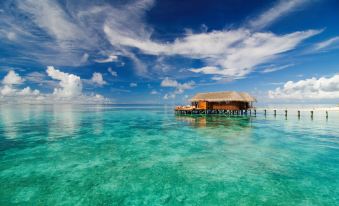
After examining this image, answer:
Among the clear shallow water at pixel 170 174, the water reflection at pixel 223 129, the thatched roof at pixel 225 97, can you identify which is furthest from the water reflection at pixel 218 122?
the clear shallow water at pixel 170 174

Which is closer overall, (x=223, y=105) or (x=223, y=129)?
(x=223, y=129)

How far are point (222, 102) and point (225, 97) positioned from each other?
5.82ft

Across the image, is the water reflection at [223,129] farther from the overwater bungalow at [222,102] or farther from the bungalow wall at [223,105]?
the bungalow wall at [223,105]

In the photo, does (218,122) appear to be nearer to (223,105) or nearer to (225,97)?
(225,97)

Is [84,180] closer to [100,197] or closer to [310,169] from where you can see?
[100,197]

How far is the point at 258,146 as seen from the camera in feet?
43.8

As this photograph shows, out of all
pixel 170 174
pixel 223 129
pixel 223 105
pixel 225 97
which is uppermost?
pixel 225 97

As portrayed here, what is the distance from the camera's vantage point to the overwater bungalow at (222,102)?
1423 inches

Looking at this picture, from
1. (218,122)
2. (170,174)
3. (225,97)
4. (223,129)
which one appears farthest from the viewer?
(225,97)

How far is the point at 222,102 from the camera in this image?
38.2 metres

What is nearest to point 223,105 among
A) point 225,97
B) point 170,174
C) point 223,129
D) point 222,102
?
point 222,102

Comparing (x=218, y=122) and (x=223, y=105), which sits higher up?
(x=223, y=105)

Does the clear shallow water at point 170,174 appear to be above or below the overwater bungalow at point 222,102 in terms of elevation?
below

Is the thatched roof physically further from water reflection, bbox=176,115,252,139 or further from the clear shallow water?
the clear shallow water
